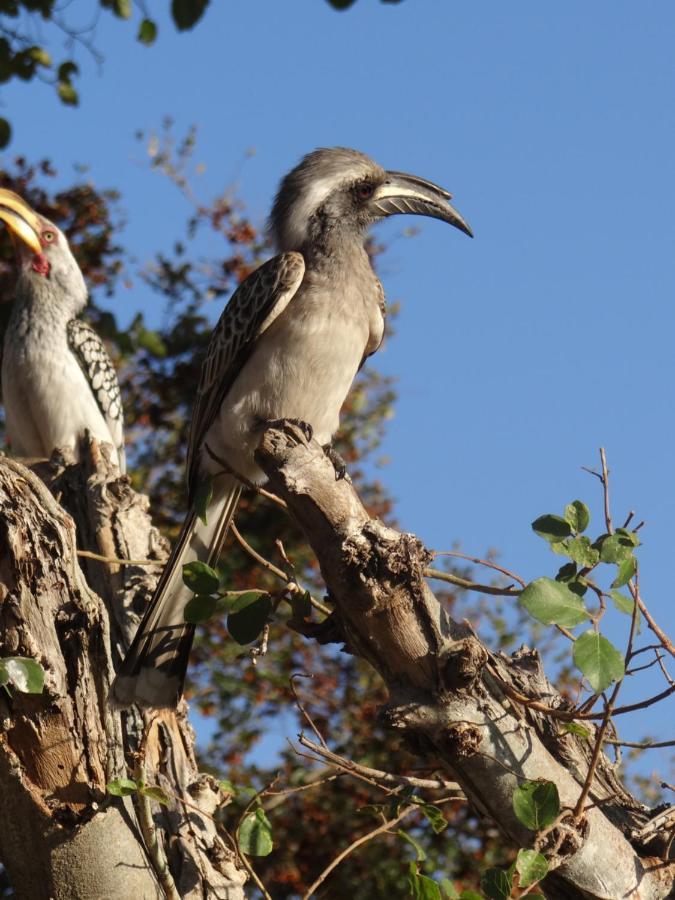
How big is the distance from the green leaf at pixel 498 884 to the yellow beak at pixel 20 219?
575 cm

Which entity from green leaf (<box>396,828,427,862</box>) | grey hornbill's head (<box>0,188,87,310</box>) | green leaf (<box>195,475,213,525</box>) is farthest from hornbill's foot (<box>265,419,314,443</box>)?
grey hornbill's head (<box>0,188,87,310</box>)

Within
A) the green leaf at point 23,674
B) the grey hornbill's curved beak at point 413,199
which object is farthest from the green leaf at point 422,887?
the grey hornbill's curved beak at point 413,199

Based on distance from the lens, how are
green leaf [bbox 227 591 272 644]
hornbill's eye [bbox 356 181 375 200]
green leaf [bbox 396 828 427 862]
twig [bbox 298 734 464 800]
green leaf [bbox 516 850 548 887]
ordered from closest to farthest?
1. green leaf [bbox 516 850 548 887]
2. twig [bbox 298 734 464 800]
3. green leaf [bbox 396 828 427 862]
4. green leaf [bbox 227 591 272 644]
5. hornbill's eye [bbox 356 181 375 200]

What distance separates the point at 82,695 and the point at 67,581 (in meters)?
0.36

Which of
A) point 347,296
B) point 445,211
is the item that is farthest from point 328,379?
point 445,211

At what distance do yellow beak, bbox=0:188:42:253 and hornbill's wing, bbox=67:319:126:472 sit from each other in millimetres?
597

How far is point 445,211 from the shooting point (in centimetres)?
505

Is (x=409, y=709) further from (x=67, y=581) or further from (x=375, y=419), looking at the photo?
(x=375, y=419)

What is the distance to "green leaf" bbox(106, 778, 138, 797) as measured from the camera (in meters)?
3.16

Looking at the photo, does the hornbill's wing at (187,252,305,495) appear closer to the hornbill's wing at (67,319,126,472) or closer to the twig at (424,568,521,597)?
the twig at (424,568,521,597)

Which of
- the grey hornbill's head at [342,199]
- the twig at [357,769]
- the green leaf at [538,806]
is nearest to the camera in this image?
the green leaf at [538,806]

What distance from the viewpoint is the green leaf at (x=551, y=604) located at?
2711 millimetres

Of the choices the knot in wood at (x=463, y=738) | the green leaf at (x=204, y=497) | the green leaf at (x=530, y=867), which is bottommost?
the green leaf at (x=530, y=867)

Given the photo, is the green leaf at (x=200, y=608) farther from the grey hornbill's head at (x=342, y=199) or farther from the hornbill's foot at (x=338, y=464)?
the grey hornbill's head at (x=342, y=199)
